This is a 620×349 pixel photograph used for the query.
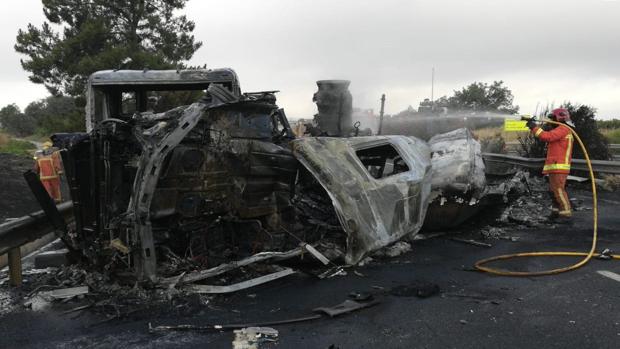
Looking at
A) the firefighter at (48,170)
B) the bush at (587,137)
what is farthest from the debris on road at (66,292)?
the bush at (587,137)

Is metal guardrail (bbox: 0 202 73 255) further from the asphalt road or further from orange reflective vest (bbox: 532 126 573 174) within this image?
orange reflective vest (bbox: 532 126 573 174)

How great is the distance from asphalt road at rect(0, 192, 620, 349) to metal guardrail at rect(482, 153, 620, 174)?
4.49 meters

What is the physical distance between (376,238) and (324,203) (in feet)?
2.56

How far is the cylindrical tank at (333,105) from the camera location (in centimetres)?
1142

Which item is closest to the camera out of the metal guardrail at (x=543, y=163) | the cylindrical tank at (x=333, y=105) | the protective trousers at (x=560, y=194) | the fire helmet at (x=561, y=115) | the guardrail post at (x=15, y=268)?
the guardrail post at (x=15, y=268)

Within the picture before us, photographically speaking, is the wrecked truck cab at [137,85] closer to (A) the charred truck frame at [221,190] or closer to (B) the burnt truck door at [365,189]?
(A) the charred truck frame at [221,190]

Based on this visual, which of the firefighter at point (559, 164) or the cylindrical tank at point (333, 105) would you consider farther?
the cylindrical tank at point (333, 105)

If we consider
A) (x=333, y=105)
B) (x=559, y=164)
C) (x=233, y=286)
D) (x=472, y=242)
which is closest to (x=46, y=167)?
(x=333, y=105)

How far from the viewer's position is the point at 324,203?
5461mm

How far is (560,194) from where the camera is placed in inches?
299

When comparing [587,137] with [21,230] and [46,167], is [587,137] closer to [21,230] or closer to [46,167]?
[21,230]

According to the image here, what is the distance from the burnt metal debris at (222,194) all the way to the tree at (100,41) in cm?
1769

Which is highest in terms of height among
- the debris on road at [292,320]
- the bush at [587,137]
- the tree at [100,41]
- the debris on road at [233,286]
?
the tree at [100,41]

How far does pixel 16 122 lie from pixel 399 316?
74.4m
